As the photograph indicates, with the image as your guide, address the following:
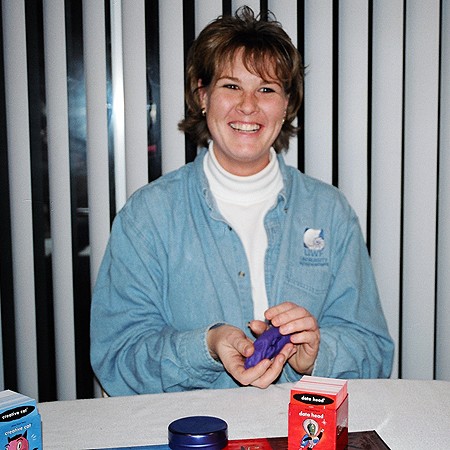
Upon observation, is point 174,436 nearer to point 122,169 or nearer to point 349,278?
point 349,278

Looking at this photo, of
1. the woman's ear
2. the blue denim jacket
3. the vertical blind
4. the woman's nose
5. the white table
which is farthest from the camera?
the vertical blind

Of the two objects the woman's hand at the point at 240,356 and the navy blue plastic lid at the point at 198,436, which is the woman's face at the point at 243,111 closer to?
the woman's hand at the point at 240,356

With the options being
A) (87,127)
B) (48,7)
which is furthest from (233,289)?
(48,7)

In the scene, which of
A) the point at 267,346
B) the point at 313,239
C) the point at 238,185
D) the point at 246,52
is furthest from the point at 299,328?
the point at 246,52

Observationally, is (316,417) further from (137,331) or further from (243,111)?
(243,111)

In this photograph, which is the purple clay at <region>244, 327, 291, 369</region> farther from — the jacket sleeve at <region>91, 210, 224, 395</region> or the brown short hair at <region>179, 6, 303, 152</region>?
the brown short hair at <region>179, 6, 303, 152</region>

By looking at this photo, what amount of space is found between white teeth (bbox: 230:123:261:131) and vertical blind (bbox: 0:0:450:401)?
352mm

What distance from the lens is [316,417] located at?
3.71ft

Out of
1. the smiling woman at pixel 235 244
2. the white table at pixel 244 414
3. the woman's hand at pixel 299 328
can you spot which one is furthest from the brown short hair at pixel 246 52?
the white table at pixel 244 414

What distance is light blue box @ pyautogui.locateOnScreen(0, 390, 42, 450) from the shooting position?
1.04m

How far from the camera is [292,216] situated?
6.77 feet

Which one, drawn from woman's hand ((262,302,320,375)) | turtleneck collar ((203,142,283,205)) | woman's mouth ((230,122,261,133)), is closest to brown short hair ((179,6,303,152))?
woman's mouth ((230,122,261,133))

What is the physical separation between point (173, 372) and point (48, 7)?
50.5 inches

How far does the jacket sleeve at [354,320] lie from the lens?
70.4 inches
